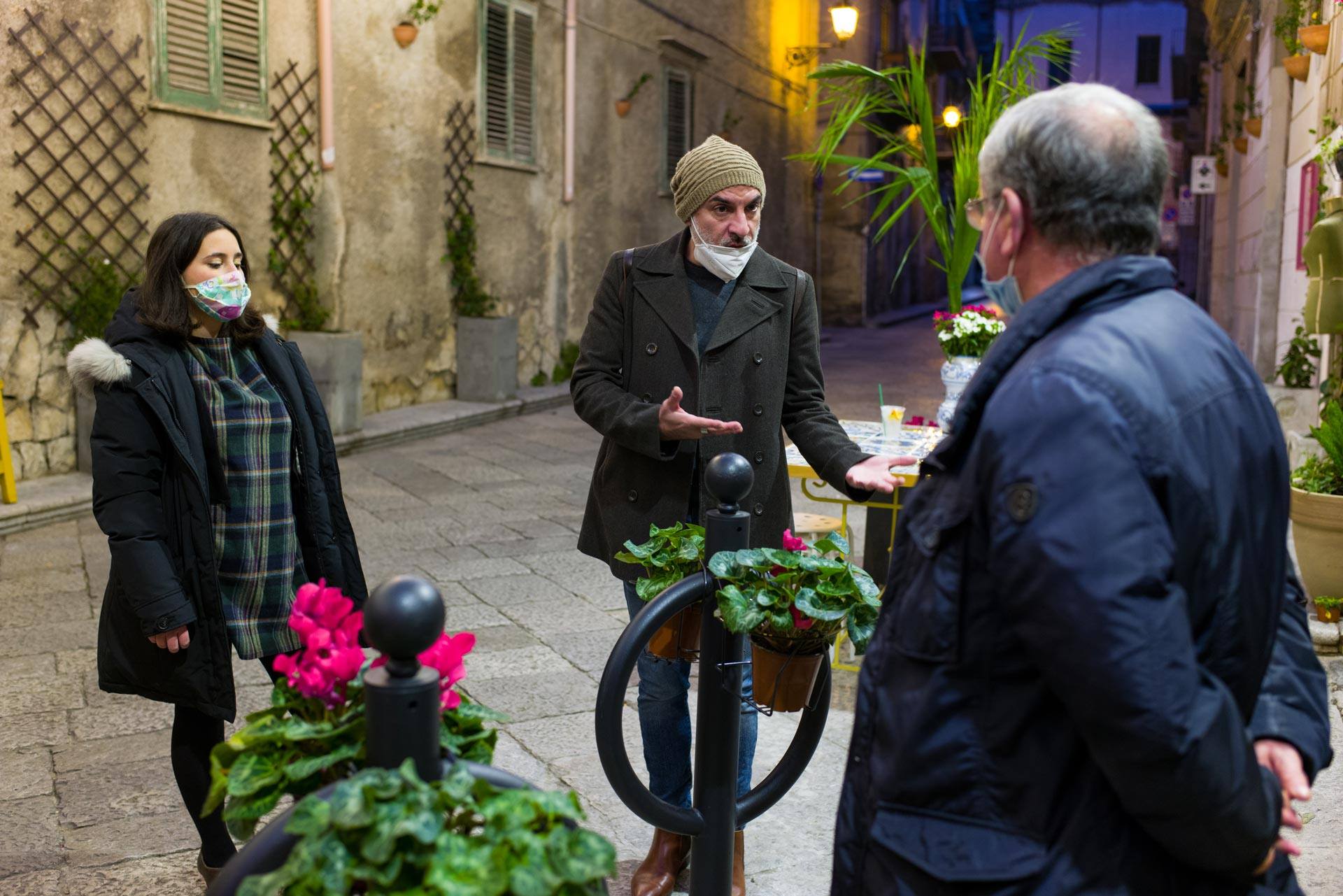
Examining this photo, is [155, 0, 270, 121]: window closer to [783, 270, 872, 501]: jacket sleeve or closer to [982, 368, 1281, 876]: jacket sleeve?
[783, 270, 872, 501]: jacket sleeve

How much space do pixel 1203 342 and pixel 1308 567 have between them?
4.26 m

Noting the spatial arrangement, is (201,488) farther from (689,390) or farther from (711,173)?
(711,173)

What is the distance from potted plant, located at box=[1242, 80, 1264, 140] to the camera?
12.9 m

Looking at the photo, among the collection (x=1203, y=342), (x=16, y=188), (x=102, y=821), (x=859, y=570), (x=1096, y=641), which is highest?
(x=16, y=188)

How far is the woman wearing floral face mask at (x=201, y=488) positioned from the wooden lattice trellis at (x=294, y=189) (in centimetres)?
657

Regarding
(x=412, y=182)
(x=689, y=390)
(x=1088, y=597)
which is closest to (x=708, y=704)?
(x=689, y=390)

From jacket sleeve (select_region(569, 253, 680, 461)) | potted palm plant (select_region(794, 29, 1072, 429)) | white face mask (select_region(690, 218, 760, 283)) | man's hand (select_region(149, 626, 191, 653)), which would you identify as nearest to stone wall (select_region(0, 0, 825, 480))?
potted palm plant (select_region(794, 29, 1072, 429))

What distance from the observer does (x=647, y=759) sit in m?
3.05

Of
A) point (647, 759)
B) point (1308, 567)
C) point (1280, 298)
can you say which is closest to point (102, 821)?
point (647, 759)

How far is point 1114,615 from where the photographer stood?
53.1 inches

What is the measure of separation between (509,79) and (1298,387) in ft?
23.1

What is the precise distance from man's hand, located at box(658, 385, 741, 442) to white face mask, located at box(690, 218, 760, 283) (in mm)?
355

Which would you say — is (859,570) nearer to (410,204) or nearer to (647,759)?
(647,759)

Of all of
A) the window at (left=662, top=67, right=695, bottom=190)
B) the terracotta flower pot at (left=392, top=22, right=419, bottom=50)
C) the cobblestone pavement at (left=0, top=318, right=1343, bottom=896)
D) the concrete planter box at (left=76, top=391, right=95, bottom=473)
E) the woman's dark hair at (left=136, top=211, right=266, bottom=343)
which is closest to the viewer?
the woman's dark hair at (left=136, top=211, right=266, bottom=343)
